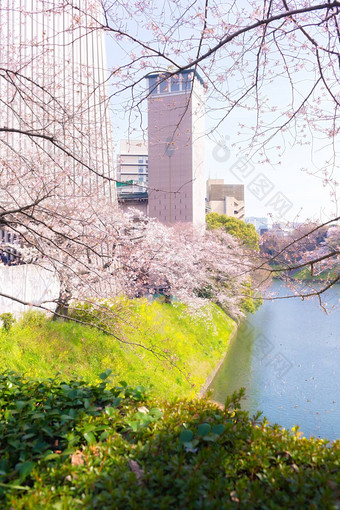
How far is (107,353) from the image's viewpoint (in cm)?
827

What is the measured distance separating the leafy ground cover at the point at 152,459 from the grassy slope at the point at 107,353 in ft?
9.10

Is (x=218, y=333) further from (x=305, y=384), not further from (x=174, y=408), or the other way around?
(x=174, y=408)

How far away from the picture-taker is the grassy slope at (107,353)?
6.74m

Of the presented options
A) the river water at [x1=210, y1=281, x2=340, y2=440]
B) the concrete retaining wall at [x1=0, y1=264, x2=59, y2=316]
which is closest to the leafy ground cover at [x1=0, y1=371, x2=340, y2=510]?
the river water at [x1=210, y1=281, x2=340, y2=440]

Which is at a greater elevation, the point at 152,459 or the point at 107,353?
the point at 152,459

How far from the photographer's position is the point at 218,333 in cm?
1341

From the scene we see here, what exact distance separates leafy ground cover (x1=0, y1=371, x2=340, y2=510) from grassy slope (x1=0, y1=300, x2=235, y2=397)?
277 cm

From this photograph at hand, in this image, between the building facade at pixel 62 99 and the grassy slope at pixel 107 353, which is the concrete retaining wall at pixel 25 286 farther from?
the building facade at pixel 62 99

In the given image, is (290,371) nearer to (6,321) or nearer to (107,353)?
(107,353)

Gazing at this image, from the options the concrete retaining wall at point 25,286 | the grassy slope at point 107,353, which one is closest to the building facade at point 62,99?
the grassy slope at point 107,353

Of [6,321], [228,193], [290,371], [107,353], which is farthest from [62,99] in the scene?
→ [228,193]

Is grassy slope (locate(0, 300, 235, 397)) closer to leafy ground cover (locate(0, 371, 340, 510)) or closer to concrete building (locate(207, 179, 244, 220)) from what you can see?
leafy ground cover (locate(0, 371, 340, 510))

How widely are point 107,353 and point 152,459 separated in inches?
270

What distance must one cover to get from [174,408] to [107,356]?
6.30 m
